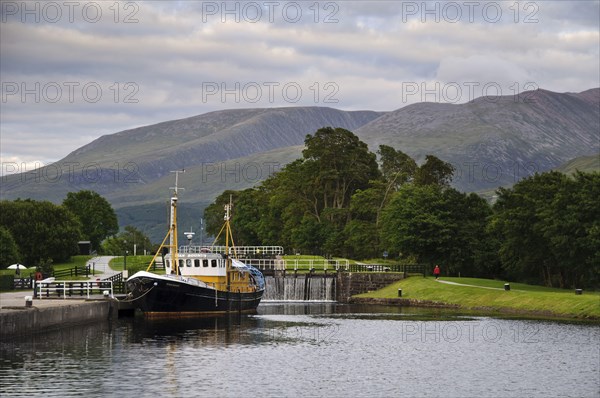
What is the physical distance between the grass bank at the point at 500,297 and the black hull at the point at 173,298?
1092 inches

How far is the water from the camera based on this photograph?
54.6 meters

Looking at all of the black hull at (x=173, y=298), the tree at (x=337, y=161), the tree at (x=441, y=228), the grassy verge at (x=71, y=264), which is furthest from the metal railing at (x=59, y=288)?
the tree at (x=337, y=161)

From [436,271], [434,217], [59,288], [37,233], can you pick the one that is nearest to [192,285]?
[59,288]

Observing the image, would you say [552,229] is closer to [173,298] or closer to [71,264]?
[173,298]

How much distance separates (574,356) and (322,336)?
23.5 meters

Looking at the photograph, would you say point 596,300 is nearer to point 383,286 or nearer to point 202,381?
point 383,286

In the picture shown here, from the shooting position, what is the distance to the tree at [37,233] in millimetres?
163250

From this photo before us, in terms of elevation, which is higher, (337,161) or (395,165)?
(395,165)

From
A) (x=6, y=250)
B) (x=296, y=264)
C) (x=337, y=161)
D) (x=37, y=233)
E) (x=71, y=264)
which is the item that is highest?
(x=337, y=161)

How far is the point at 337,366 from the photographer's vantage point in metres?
64.6

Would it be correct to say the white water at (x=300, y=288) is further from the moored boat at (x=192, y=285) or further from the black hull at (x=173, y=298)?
the black hull at (x=173, y=298)

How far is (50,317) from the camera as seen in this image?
79625mm

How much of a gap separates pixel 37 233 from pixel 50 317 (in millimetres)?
87279

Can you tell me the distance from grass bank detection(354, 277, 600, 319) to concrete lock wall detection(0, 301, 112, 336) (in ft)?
Result: 138
